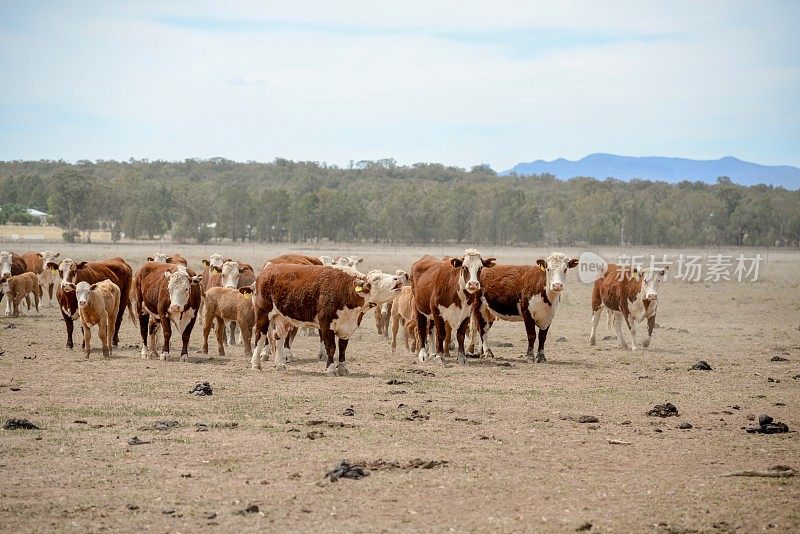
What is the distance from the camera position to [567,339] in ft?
80.6

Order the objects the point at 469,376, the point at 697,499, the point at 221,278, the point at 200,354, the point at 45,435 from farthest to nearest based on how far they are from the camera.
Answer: the point at 221,278
the point at 200,354
the point at 469,376
the point at 45,435
the point at 697,499

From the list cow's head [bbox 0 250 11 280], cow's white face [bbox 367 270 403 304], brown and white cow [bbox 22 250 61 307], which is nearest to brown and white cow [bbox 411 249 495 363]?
cow's white face [bbox 367 270 403 304]

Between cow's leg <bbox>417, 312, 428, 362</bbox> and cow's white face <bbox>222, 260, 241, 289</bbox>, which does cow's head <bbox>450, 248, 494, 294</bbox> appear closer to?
cow's leg <bbox>417, 312, 428, 362</bbox>

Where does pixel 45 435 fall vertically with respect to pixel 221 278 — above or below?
below

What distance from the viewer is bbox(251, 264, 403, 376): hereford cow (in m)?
17.0

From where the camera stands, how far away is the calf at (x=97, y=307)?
1814 cm

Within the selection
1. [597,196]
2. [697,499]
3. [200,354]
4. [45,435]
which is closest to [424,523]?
[697,499]

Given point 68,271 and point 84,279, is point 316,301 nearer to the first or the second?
point 68,271

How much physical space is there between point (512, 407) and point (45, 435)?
6059mm

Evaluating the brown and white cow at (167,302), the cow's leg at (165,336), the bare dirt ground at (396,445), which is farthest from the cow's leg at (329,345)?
the cow's leg at (165,336)

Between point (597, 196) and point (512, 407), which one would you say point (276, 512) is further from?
point (597, 196)

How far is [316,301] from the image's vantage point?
17125 mm

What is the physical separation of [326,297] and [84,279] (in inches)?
257

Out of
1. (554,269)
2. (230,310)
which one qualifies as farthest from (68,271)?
(554,269)
